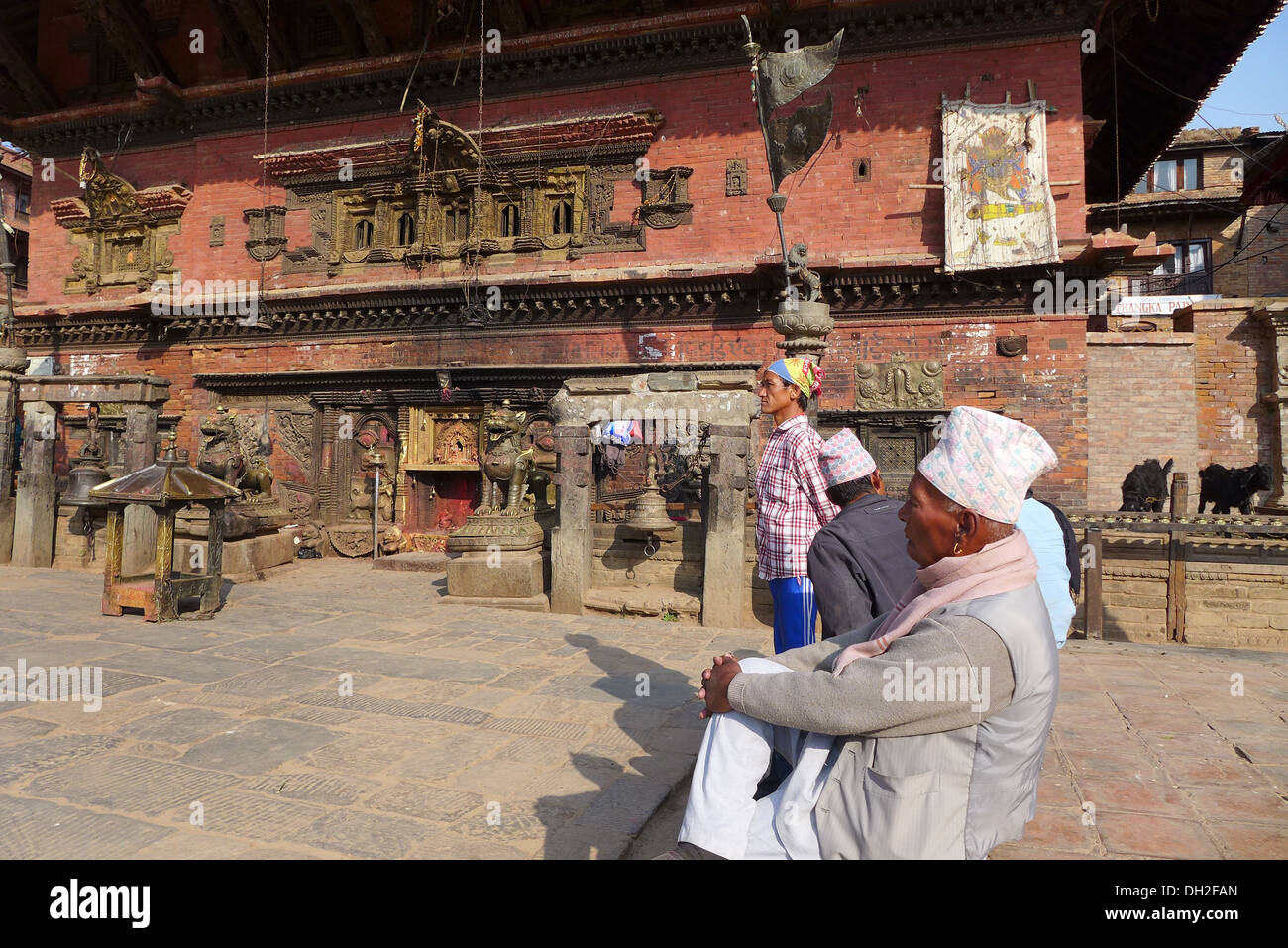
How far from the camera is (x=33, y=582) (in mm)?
9047

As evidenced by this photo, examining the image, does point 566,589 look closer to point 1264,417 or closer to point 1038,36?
point 1038,36

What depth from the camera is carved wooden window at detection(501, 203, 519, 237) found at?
44.4 ft

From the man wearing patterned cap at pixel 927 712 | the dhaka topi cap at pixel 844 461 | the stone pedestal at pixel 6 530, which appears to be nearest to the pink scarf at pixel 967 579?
the man wearing patterned cap at pixel 927 712

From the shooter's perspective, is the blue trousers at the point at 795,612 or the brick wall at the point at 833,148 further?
the brick wall at the point at 833,148

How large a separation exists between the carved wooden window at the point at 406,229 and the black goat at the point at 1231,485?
1548 centimetres

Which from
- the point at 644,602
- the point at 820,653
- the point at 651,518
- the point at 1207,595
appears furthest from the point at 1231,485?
the point at 820,653

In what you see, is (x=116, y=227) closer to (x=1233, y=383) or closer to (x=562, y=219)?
(x=562, y=219)

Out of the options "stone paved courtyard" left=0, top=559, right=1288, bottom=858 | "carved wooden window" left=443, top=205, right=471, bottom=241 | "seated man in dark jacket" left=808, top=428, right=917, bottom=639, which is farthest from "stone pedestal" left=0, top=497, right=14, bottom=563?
"seated man in dark jacket" left=808, top=428, right=917, bottom=639

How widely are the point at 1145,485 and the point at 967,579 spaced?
12.4m

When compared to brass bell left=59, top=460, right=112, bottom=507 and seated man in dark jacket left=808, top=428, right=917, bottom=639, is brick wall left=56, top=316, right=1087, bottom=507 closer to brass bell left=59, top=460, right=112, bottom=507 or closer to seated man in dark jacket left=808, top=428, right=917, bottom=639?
brass bell left=59, top=460, right=112, bottom=507

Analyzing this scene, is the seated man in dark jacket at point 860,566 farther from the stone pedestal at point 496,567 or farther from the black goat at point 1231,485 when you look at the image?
the black goat at point 1231,485

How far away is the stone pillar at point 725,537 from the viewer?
7074 millimetres

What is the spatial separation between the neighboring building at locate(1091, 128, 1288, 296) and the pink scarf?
24.9 meters

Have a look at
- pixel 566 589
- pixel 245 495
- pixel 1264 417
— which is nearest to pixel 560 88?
pixel 245 495
